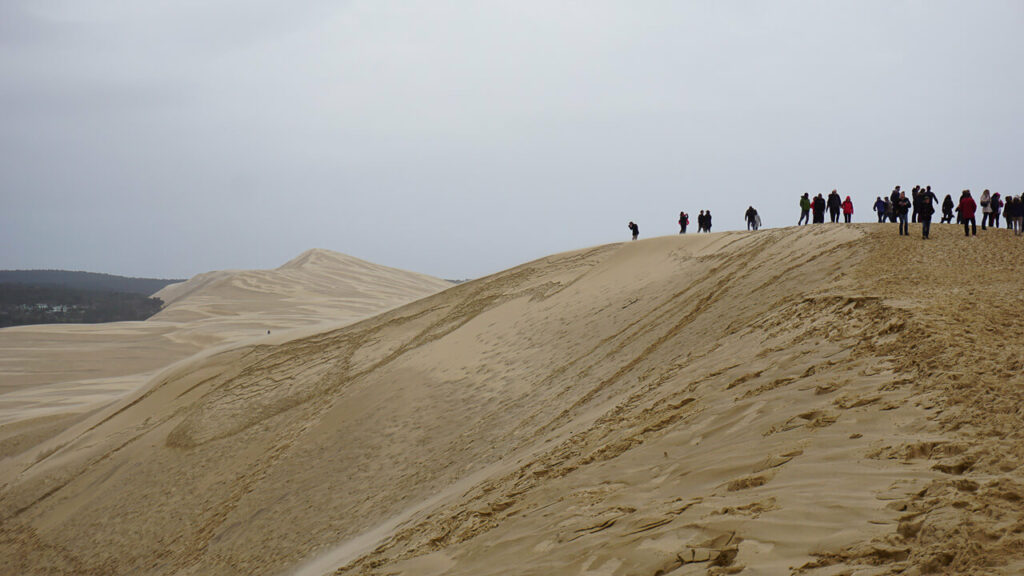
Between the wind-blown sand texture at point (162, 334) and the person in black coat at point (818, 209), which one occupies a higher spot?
the person in black coat at point (818, 209)

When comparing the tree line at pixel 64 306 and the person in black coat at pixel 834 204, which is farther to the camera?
the tree line at pixel 64 306

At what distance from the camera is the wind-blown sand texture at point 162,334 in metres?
26.8

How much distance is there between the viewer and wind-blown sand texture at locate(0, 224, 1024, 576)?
14.1 feet

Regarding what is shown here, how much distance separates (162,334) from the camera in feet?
146

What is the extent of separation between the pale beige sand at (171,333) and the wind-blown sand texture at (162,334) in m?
0.05

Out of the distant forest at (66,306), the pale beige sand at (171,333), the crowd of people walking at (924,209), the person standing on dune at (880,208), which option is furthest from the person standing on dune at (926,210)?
the distant forest at (66,306)

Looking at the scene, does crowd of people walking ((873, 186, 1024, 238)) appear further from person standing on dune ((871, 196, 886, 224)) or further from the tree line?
the tree line

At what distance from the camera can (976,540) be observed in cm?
348

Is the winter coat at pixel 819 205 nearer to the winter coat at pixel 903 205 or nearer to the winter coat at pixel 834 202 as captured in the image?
the winter coat at pixel 834 202

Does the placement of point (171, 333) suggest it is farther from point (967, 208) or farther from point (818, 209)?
point (967, 208)

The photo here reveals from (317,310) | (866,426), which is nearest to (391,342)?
(866,426)

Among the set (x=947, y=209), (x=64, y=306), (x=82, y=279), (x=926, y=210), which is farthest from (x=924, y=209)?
(x=82, y=279)

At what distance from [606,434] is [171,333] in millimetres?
42400

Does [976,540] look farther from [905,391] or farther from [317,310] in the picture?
[317,310]
